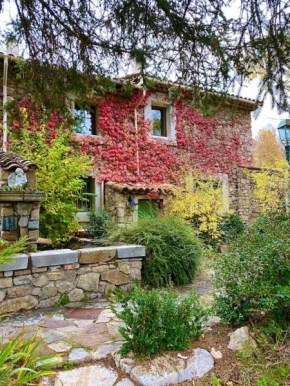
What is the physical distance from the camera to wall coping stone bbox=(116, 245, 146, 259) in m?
4.55

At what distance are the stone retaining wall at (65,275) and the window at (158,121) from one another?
6114 mm

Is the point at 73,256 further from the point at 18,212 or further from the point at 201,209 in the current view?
the point at 201,209

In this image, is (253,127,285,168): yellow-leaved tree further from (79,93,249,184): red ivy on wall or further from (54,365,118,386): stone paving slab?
(54,365,118,386): stone paving slab

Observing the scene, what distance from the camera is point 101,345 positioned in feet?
9.09

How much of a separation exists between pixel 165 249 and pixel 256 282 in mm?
2336

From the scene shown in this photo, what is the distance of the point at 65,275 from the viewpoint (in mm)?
4125

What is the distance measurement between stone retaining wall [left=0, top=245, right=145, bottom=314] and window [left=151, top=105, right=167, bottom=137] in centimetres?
611

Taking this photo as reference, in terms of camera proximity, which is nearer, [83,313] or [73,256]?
[83,313]

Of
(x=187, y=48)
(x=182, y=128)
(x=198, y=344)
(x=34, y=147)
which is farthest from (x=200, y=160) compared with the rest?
(x=198, y=344)

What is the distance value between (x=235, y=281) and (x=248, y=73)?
1.85 metres

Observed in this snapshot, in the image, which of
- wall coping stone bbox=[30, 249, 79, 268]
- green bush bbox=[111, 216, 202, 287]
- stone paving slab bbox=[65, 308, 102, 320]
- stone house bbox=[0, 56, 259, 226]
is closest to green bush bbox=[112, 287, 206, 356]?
stone paving slab bbox=[65, 308, 102, 320]

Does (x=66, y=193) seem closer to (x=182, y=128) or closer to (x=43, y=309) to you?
(x=43, y=309)

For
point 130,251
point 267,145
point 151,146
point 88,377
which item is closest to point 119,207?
point 151,146

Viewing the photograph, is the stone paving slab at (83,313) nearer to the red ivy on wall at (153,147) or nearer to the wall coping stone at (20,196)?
the wall coping stone at (20,196)
